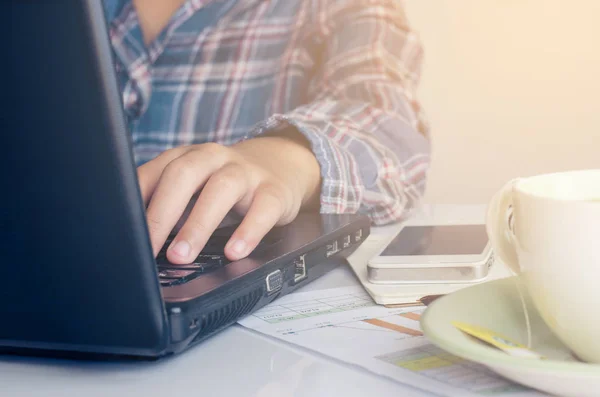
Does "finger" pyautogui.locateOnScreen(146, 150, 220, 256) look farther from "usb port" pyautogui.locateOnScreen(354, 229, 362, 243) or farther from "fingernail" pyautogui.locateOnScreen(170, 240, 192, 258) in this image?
"usb port" pyautogui.locateOnScreen(354, 229, 362, 243)

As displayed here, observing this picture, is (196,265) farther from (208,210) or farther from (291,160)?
(291,160)

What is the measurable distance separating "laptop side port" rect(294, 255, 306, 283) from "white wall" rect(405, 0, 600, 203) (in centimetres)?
99

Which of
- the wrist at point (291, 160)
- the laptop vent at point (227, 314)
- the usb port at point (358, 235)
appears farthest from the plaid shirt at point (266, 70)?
the laptop vent at point (227, 314)

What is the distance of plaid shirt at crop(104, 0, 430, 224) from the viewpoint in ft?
3.20

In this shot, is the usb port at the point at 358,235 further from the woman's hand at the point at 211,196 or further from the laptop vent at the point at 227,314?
the laptop vent at the point at 227,314

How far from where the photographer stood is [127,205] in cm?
31

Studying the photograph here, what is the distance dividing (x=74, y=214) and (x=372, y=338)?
0.19 m

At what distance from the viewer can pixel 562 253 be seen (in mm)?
315

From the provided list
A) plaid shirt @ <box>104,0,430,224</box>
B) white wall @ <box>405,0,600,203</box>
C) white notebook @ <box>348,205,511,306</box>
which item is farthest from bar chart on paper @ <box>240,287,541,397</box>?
white wall @ <box>405,0,600,203</box>

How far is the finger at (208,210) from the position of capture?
1.51 feet

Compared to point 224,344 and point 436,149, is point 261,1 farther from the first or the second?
point 224,344

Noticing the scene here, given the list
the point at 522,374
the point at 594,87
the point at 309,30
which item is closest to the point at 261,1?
the point at 309,30

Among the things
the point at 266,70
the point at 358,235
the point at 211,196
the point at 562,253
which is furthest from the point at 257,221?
the point at 266,70

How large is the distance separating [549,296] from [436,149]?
1.15 m
